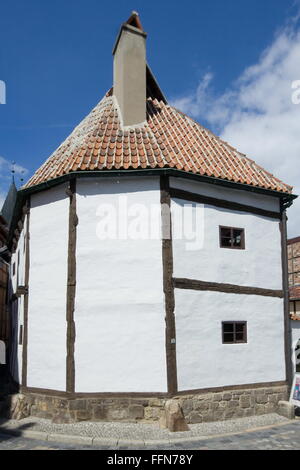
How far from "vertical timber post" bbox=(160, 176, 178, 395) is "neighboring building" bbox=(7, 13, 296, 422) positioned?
2cm

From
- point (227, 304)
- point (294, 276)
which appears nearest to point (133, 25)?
point (227, 304)

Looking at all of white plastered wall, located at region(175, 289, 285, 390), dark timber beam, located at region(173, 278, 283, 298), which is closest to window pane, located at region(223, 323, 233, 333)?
white plastered wall, located at region(175, 289, 285, 390)

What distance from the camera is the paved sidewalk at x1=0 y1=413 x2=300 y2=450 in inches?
301

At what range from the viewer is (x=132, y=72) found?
11461mm

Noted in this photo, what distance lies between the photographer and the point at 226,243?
10484 millimetres

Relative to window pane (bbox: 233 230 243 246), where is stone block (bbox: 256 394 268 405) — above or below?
below

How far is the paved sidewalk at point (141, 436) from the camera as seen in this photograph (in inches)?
301

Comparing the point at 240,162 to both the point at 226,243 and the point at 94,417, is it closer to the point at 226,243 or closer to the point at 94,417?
the point at 226,243

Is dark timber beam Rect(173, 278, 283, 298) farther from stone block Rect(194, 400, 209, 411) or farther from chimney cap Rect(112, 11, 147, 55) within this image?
chimney cap Rect(112, 11, 147, 55)

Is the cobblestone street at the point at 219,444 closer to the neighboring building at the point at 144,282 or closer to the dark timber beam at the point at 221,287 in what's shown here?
the neighboring building at the point at 144,282

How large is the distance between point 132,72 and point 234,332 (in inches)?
298

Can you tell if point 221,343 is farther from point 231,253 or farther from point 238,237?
point 238,237

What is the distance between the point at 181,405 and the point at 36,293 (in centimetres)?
437
